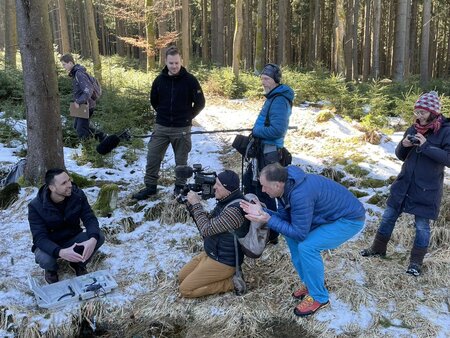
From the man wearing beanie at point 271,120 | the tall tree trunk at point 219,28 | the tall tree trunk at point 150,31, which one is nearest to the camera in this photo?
the man wearing beanie at point 271,120

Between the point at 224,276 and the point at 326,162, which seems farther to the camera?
the point at 326,162

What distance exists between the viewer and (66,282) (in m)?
4.38

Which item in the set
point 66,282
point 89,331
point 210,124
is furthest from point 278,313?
point 210,124

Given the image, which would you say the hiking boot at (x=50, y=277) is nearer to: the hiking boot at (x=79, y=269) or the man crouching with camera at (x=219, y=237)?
the hiking boot at (x=79, y=269)

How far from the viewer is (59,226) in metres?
4.54

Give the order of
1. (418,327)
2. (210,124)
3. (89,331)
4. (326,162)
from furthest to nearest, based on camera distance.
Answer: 1. (210,124)
2. (326,162)
3. (89,331)
4. (418,327)

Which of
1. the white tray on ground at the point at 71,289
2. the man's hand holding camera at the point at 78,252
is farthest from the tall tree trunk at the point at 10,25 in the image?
the white tray on ground at the point at 71,289

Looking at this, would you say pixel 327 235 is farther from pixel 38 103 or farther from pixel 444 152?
pixel 38 103

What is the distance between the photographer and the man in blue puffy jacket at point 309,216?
3645 millimetres

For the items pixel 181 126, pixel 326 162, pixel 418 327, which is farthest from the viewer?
pixel 326 162

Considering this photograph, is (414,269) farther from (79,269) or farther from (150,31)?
(150,31)

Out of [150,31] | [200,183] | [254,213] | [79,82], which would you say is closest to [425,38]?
[150,31]

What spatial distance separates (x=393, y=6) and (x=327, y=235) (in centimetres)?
2989

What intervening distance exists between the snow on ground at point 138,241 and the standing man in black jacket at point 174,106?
33.2 inches
